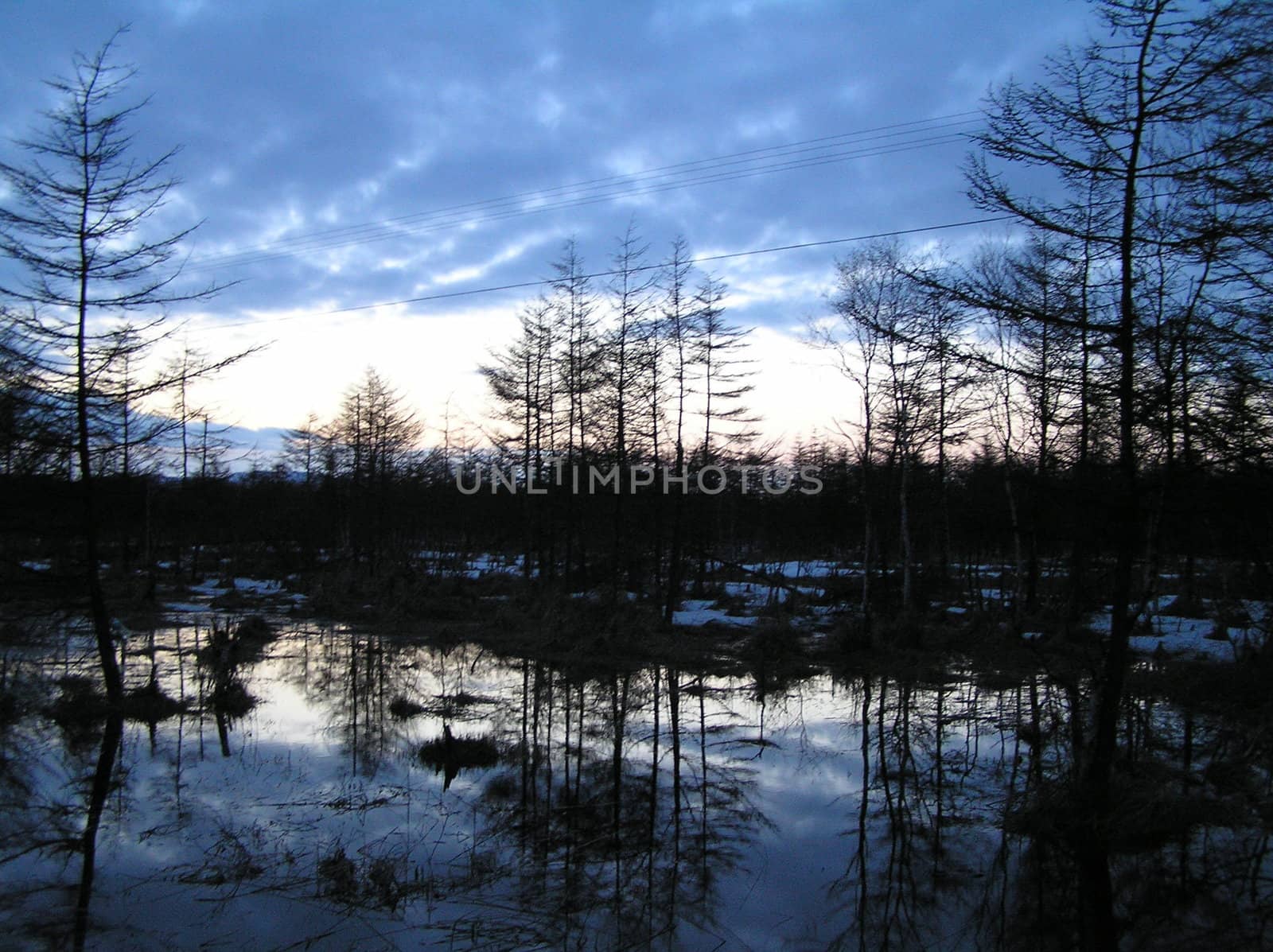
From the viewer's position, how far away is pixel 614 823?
8180 millimetres

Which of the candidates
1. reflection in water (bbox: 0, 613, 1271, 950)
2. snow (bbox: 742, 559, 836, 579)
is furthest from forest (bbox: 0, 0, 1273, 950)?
snow (bbox: 742, 559, 836, 579)

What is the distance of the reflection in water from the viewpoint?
6.23 m

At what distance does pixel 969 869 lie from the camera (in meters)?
7.35

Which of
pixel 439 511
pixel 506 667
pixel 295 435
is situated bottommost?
pixel 506 667

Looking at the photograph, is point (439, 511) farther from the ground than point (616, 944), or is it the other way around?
point (439, 511)

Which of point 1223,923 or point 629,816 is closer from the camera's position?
point 1223,923

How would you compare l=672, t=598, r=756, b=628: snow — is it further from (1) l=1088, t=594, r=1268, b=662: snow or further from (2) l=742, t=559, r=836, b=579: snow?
(2) l=742, t=559, r=836, b=579: snow

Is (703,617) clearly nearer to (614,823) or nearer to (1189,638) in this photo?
(1189,638)

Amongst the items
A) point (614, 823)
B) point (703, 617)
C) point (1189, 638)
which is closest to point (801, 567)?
point (703, 617)

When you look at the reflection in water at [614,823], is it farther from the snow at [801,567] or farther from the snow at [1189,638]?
the snow at [801,567]

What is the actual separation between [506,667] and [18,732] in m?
8.30

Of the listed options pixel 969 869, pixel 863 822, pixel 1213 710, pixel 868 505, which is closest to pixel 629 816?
pixel 863 822

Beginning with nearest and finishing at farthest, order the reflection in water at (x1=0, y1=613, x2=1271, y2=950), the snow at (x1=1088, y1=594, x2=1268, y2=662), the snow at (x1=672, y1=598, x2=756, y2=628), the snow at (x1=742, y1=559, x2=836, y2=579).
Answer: the reflection in water at (x1=0, y1=613, x2=1271, y2=950) → the snow at (x1=1088, y1=594, x2=1268, y2=662) → the snow at (x1=672, y1=598, x2=756, y2=628) → the snow at (x1=742, y1=559, x2=836, y2=579)

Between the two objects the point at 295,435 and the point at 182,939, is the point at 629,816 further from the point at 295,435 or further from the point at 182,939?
the point at 295,435
